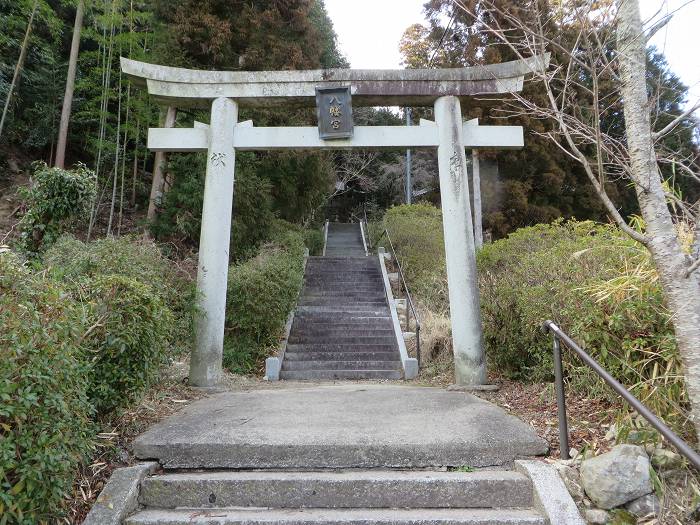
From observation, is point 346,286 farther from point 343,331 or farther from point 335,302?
point 343,331

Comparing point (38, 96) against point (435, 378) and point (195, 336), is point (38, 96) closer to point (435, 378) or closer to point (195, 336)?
point (195, 336)

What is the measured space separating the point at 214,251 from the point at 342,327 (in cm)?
427

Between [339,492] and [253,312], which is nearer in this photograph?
[339,492]

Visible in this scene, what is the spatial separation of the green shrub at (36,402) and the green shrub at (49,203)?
12.6ft

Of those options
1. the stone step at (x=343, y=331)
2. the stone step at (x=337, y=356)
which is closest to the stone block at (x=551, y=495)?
the stone step at (x=337, y=356)

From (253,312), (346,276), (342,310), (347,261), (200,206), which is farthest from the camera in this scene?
(347,261)

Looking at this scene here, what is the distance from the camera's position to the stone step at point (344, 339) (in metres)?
8.65

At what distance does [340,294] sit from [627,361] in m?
8.22

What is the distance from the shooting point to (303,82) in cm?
555

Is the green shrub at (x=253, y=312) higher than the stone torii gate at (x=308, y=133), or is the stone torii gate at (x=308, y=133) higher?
the stone torii gate at (x=308, y=133)

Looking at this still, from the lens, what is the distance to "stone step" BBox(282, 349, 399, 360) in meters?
8.12

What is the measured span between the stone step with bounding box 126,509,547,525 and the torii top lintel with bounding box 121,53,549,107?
→ 15.0ft

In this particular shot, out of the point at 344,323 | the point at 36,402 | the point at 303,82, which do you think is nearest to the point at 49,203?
the point at 303,82

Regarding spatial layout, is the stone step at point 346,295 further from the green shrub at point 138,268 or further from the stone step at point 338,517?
the stone step at point 338,517
